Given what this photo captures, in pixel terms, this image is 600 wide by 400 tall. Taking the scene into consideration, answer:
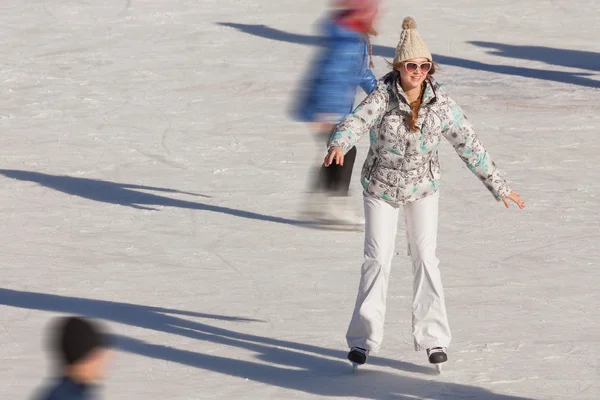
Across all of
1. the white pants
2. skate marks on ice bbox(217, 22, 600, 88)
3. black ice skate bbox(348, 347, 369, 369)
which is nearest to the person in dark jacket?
the white pants

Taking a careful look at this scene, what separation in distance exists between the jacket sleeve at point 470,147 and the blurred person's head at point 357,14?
8.16 feet

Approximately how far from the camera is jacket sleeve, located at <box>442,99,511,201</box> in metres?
5.78

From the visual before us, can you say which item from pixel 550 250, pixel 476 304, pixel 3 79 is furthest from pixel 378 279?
pixel 3 79

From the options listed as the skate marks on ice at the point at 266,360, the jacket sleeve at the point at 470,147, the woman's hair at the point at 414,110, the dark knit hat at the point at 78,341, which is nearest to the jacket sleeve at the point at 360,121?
the woman's hair at the point at 414,110

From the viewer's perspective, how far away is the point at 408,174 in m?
5.79

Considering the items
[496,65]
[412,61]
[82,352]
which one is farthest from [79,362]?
[496,65]

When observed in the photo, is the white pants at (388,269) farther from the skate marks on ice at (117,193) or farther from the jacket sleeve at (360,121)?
the skate marks on ice at (117,193)

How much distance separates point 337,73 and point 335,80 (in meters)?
0.05

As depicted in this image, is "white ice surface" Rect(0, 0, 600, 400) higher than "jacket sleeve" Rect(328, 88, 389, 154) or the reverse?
the reverse

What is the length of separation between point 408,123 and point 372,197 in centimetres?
39

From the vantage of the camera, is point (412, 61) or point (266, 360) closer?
point (412, 61)

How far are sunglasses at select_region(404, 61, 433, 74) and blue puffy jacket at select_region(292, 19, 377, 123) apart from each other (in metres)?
2.62

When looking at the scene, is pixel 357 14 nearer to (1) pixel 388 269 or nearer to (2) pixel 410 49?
(2) pixel 410 49

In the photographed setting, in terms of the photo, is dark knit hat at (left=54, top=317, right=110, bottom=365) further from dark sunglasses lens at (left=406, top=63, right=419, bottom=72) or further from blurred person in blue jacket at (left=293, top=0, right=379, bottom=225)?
blurred person in blue jacket at (left=293, top=0, right=379, bottom=225)
